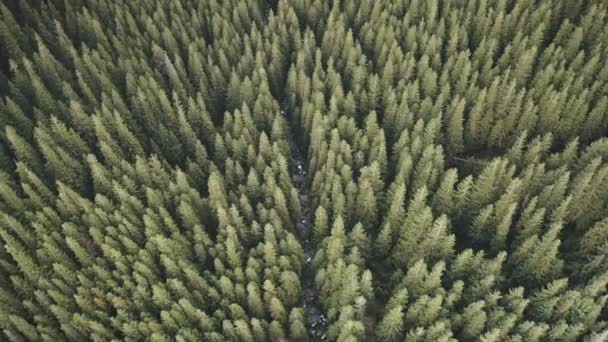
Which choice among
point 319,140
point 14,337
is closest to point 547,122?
point 319,140

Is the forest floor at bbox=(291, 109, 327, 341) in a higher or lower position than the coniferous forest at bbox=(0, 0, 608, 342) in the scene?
lower

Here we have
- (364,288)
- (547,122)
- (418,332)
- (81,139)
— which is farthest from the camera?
(547,122)

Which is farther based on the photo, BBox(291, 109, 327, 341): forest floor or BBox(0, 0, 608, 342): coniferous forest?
BBox(291, 109, 327, 341): forest floor

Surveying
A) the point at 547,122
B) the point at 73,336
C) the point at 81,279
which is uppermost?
the point at 547,122

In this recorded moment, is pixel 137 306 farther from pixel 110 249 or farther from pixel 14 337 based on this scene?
pixel 14 337

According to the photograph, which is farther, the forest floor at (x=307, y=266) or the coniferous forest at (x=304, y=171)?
the forest floor at (x=307, y=266)
